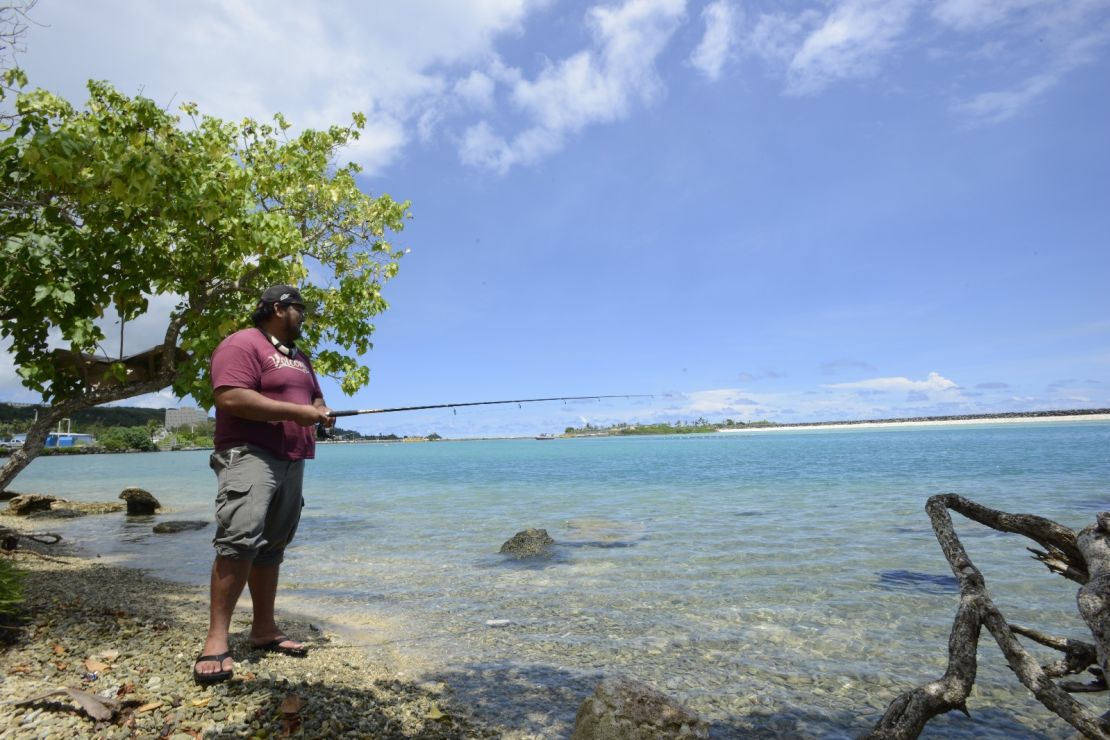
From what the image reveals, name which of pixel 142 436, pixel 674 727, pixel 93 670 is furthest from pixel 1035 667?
pixel 142 436

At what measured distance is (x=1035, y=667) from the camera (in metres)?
2.37

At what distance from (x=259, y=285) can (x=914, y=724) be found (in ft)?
35.2

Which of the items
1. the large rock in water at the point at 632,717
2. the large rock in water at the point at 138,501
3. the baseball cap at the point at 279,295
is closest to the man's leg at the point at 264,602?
the baseball cap at the point at 279,295

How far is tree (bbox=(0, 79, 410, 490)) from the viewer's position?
5.89 metres

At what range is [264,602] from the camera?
4.95 meters

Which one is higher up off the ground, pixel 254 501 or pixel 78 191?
pixel 78 191

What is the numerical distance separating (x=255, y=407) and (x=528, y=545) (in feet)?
26.9

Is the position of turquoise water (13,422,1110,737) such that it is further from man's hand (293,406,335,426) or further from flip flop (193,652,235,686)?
man's hand (293,406,335,426)

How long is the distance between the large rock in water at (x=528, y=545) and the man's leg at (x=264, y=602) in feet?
21.8

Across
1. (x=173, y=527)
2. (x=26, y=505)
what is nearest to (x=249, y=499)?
(x=173, y=527)

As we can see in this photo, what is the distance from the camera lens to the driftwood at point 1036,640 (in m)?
2.29

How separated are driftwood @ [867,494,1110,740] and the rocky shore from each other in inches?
104

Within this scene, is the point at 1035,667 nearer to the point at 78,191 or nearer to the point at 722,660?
the point at 722,660

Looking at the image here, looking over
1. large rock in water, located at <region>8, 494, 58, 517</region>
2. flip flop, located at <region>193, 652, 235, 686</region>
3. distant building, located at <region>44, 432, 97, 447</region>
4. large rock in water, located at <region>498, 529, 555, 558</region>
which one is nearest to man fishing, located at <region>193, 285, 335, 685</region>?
flip flop, located at <region>193, 652, 235, 686</region>
